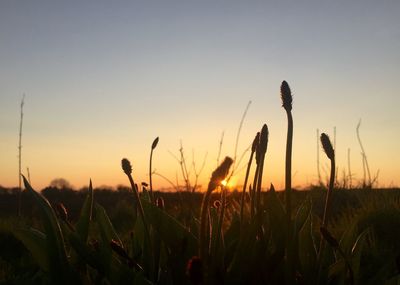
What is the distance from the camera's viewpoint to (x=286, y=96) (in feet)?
4.30

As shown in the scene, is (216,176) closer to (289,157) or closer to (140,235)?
(289,157)

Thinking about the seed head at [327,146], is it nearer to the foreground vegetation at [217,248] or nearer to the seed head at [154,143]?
the foreground vegetation at [217,248]

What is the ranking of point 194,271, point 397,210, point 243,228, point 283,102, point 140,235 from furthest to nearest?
point 397,210
point 140,235
point 243,228
point 283,102
point 194,271

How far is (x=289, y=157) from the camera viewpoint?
1354 millimetres

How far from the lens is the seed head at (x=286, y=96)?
1.31 m

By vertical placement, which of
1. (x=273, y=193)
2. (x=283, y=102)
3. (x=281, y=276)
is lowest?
(x=281, y=276)

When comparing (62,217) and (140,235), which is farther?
(140,235)

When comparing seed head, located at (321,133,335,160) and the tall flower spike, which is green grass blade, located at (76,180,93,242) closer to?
the tall flower spike

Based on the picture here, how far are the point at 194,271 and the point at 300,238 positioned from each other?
2.32 ft

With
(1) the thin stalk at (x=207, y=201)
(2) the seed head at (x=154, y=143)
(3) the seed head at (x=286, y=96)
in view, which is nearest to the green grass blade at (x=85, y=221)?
(2) the seed head at (x=154, y=143)

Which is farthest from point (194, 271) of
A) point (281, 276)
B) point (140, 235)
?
point (140, 235)

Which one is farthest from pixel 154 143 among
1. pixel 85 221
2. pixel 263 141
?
pixel 263 141

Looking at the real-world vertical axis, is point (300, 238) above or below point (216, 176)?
below

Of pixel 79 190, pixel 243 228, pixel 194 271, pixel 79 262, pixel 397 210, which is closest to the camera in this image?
pixel 194 271
